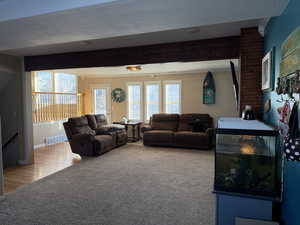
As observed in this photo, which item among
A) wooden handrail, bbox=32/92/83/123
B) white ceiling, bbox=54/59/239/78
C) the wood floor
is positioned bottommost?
the wood floor

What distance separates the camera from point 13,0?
1.87 meters

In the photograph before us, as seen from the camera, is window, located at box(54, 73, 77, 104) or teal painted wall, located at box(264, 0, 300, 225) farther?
window, located at box(54, 73, 77, 104)

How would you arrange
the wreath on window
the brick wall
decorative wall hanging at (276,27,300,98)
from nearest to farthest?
decorative wall hanging at (276,27,300,98)
the brick wall
the wreath on window

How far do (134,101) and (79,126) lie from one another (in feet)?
8.11

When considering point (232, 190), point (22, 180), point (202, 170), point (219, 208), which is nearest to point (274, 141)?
point (232, 190)

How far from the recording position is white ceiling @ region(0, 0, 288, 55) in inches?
62.0

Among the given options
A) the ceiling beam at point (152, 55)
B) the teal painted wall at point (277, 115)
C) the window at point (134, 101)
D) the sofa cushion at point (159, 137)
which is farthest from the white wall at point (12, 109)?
the teal painted wall at point (277, 115)

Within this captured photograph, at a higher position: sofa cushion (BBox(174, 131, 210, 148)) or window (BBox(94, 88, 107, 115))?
window (BBox(94, 88, 107, 115))

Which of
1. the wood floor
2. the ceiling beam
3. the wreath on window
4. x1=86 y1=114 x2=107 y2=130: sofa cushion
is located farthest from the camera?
the wreath on window

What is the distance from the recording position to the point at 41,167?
4391 millimetres

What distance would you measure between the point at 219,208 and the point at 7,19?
2.64 m

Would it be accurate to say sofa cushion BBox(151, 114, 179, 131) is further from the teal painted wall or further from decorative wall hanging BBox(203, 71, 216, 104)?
the teal painted wall

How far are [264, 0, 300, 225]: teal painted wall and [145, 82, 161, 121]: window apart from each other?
511cm

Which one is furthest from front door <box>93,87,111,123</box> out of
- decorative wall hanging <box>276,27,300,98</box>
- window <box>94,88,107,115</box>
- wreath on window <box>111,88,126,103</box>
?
decorative wall hanging <box>276,27,300,98</box>
